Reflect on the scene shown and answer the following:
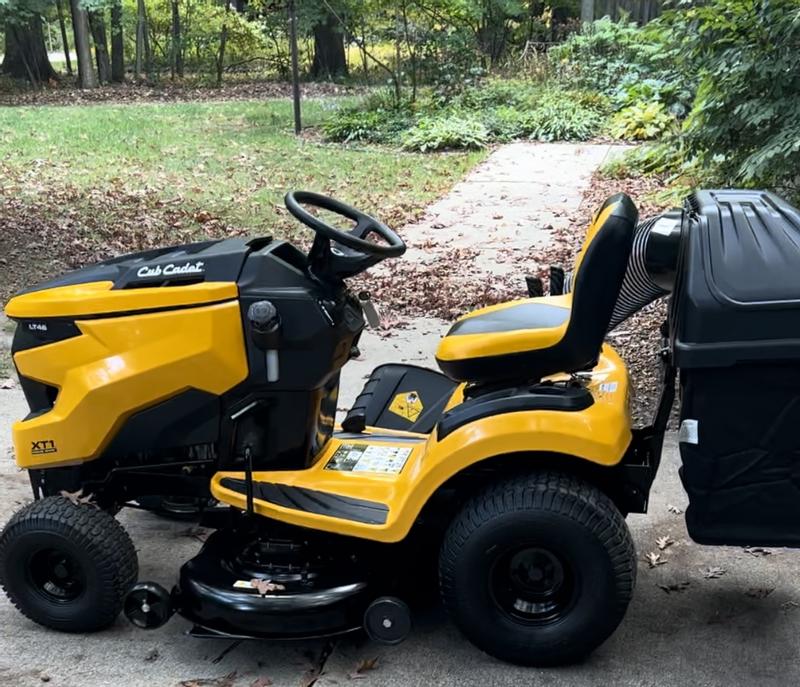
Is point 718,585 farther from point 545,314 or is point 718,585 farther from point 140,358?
point 140,358

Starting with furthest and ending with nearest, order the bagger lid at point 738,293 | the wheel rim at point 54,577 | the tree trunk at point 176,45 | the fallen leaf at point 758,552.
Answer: the tree trunk at point 176,45, the fallen leaf at point 758,552, the wheel rim at point 54,577, the bagger lid at point 738,293

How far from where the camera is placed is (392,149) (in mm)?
13906

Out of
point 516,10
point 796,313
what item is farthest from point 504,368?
point 516,10

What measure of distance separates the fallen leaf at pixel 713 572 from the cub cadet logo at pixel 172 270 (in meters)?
2.08

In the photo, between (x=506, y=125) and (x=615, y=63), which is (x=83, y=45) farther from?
(x=615, y=63)

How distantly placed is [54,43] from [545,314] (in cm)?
4445

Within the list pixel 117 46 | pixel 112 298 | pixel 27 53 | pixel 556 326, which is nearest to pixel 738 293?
pixel 556 326

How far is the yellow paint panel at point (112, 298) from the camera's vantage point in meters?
2.81

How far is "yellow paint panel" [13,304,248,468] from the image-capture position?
→ 2.81 metres

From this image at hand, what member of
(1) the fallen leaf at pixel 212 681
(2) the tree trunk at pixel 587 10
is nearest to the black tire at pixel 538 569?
(1) the fallen leaf at pixel 212 681

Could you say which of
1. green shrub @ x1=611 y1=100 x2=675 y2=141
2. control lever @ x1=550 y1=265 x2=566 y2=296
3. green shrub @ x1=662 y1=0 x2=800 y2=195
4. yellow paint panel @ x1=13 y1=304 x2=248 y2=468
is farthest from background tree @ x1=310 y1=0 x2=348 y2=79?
yellow paint panel @ x1=13 y1=304 x2=248 y2=468

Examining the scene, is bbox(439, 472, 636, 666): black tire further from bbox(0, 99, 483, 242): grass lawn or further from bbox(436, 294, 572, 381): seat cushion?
bbox(0, 99, 483, 242): grass lawn

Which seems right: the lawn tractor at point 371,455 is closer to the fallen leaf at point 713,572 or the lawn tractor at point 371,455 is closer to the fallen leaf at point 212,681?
the fallen leaf at point 212,681

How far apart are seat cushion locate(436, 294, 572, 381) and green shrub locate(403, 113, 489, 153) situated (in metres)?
11.1
